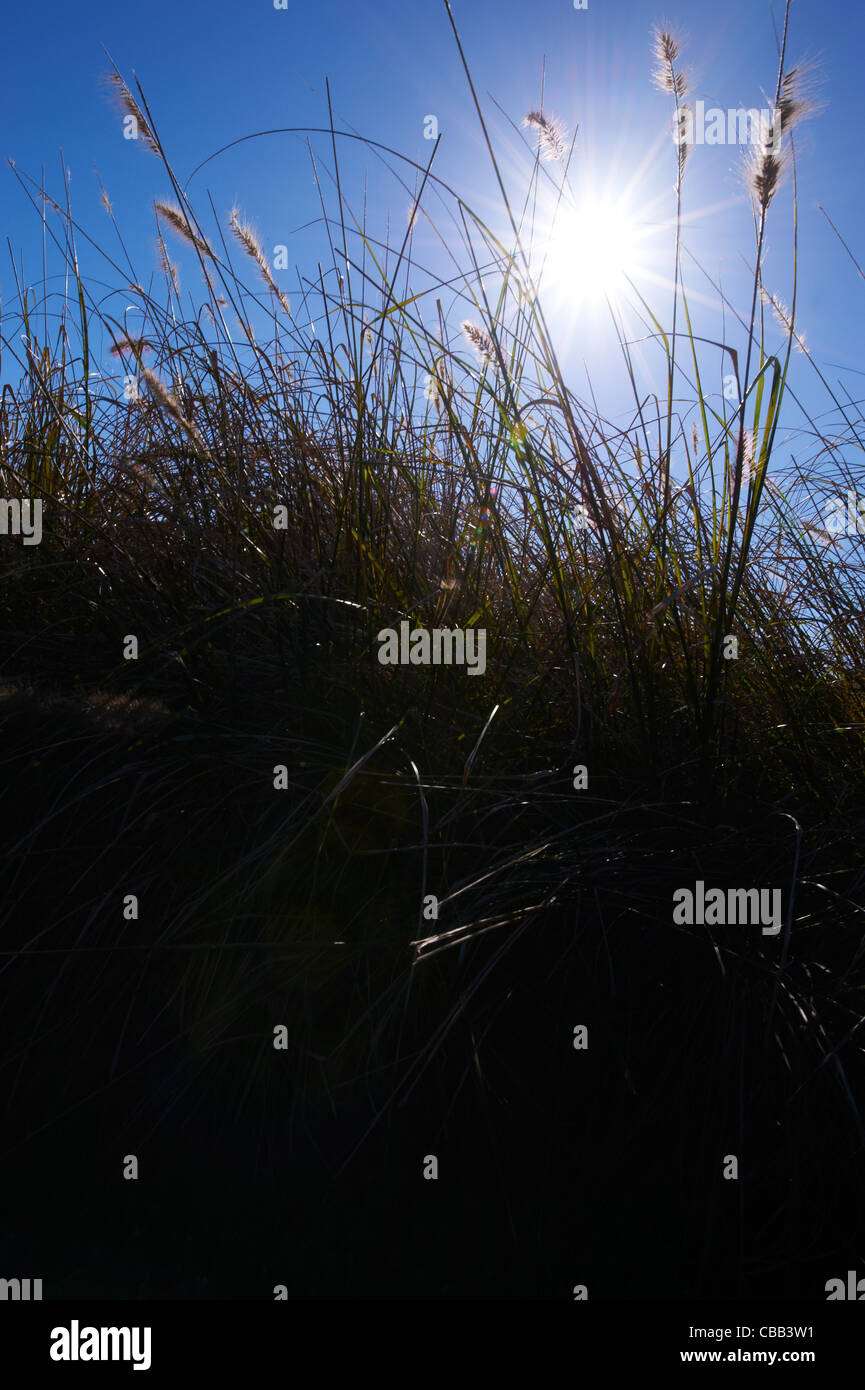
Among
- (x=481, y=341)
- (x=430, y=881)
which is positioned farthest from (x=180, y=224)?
(x=430, y=881)

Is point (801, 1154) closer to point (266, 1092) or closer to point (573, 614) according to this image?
point (266, 1092)

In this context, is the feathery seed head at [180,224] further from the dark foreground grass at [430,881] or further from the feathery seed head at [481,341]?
the feathery seed head at [481,341]

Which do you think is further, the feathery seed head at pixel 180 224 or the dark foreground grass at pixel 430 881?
the feathery seed head at pixel 180 224

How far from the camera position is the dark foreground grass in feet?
3.12

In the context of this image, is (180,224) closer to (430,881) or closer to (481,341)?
(481,341)

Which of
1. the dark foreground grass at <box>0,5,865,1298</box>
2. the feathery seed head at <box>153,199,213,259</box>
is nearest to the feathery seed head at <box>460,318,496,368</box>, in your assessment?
the dark foreground grass at <box>0,5,865,1298</box>

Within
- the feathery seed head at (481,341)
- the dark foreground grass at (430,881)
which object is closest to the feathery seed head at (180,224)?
the dark foreground grass at (430,881)

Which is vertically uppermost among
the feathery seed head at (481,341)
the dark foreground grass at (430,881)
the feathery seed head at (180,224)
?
the feathery seed head at (180,224)

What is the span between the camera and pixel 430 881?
1.15m

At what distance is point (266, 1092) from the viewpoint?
1.06 metres

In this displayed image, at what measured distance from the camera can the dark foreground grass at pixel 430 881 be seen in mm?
952

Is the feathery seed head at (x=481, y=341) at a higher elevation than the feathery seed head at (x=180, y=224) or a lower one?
lower

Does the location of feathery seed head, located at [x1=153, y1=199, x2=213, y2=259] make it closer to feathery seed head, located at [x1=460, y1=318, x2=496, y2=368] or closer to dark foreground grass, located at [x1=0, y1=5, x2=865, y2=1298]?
dark foreground grass, located at [x1=0, y1=5, x2=865, y2=1298]

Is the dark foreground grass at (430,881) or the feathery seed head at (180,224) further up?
the feathery seed head at (180,224)
